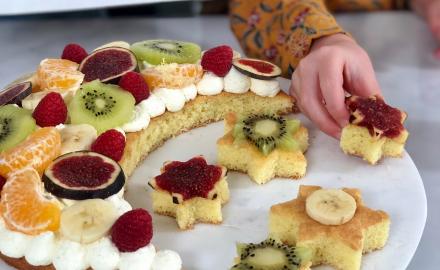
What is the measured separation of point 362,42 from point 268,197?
1.43 meters

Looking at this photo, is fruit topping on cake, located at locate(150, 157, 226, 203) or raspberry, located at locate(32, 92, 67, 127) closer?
fruit topping on cake, located at locate(150, 157, 226, 203)

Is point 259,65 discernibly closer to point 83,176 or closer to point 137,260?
point 83,176

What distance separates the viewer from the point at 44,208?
1.76 m

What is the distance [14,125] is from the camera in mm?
2086

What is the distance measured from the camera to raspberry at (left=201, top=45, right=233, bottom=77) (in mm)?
2459

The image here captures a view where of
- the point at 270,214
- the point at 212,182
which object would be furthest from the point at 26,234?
the point at 270,214

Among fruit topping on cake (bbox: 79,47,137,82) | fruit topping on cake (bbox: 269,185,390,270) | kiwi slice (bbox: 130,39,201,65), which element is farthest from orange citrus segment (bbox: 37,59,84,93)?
fruit topping on cake (bbox: 269,185,390,270)

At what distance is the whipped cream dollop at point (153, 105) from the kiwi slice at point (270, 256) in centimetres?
73

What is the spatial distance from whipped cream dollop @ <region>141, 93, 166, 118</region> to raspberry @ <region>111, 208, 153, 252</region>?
0.66 meters

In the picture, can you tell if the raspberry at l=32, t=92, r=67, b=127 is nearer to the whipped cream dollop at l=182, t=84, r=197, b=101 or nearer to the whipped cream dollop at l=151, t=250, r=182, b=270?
the whipped cream dollop at l=182, t=84, r=197, b=101

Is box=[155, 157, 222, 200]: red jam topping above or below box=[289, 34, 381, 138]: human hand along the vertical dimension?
below

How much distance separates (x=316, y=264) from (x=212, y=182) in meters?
0.38

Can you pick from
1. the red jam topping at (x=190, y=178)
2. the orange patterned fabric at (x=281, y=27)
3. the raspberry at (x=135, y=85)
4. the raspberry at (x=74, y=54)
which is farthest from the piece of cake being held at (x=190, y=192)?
the orange patterned fabric at (x=281, y=27)

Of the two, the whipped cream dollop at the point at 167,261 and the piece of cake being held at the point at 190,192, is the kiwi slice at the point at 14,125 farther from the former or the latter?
the whipped cream dollop at the point at 167,261
